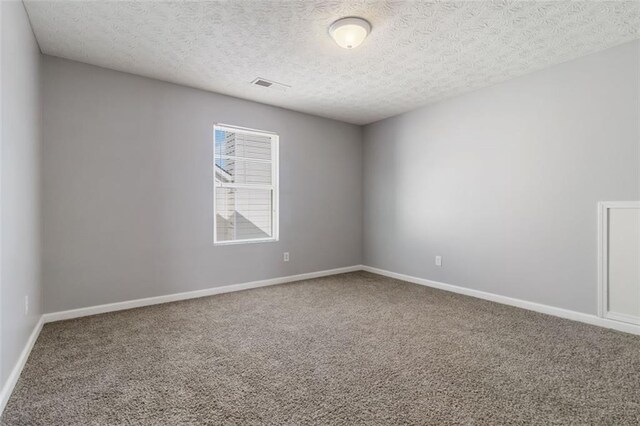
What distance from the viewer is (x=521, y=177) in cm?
343

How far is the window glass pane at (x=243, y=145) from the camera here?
410 cm

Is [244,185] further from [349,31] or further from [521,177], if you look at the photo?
[521,177]

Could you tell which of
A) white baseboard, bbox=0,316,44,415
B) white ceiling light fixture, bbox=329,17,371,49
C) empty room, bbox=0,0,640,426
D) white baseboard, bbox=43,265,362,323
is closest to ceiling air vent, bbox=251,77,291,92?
empty room, bbox=0,0,640,426

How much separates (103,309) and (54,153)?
5.14ft

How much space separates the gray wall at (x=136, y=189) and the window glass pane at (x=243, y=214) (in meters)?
0.17

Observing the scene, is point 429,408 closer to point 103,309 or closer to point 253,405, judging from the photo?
point 253,405

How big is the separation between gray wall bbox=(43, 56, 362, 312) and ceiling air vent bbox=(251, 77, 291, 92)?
614 millimetres

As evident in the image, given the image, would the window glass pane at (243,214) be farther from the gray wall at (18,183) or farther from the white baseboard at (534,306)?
the white baseboard at (534,306)

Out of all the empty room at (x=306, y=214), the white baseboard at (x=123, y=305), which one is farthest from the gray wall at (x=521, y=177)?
the white baseboard at (x=123, y=305)

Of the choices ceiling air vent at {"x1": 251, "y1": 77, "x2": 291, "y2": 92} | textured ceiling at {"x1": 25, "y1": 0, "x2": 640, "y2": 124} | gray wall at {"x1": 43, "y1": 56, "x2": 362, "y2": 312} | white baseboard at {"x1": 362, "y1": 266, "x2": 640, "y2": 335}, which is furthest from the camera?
ceiling air vent at {"x1": 251, "y1": 77, "x2": 291, "y2": 92}

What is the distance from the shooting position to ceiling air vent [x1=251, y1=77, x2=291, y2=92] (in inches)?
139

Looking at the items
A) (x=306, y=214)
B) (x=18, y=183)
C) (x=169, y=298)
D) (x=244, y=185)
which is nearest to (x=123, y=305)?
(x=169, y=298)

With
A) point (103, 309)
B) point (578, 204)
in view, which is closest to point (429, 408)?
point (578, 204)

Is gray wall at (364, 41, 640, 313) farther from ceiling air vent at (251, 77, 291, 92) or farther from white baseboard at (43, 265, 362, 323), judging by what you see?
ceiling air vent at (251, 77, 291, 92)
